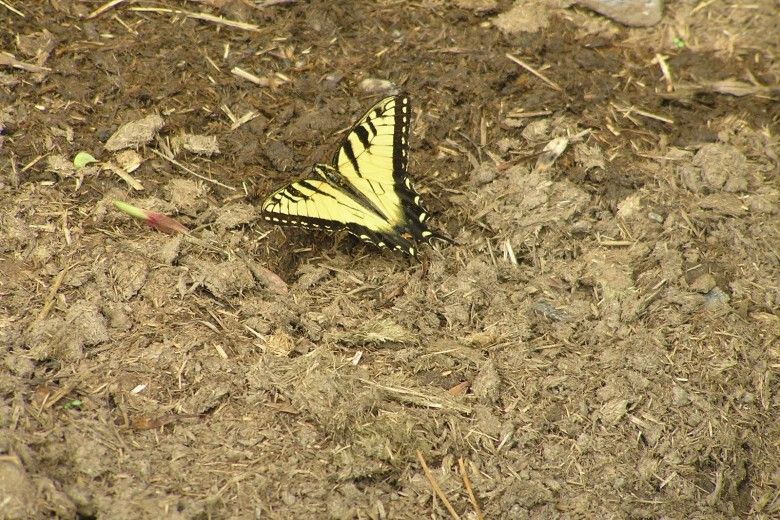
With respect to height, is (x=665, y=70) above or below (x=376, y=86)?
below

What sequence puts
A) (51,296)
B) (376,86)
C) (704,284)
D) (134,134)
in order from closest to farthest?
(51,296)
(704,284)
(134,134)
(376,86)

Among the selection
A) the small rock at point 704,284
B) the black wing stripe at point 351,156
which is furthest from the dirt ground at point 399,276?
the black wing stripe at point 351,156

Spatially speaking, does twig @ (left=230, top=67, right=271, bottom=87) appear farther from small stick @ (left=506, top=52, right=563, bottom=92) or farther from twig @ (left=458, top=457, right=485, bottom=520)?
twig @ (left=458, top=457, right=485, bottom=520)

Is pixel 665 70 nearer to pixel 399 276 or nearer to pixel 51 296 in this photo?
pixel 399 276

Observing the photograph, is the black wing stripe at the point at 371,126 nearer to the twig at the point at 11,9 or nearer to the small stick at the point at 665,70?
the small stick at the point at 665,70

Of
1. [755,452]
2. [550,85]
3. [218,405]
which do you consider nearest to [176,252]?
[218,405]

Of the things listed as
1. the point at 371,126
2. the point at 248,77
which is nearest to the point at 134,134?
the point at 248,77
